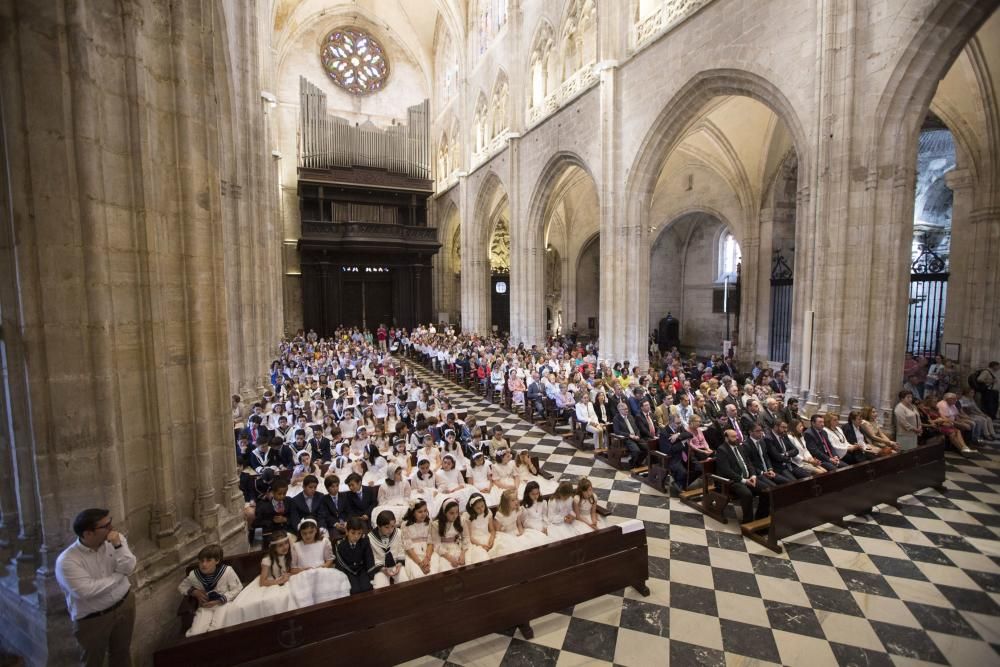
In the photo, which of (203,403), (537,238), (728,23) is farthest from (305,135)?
(203,403)

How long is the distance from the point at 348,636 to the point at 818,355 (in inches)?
321

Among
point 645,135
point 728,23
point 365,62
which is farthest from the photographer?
point 365,62

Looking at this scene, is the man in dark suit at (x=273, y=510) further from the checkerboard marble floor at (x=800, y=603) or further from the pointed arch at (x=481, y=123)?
the pointed arch at (x=481, y=123)

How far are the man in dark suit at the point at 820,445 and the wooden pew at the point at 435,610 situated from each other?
12.3 feet

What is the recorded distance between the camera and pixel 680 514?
19.9 feet

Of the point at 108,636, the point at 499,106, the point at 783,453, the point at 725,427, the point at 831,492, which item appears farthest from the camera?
the point at 499,106

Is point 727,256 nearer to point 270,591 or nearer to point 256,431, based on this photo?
point 256,431

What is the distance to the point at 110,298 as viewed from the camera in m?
3.32

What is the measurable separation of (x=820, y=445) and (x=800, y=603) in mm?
3119

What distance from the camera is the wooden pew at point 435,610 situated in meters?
2.99

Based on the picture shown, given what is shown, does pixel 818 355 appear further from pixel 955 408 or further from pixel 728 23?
pixel 728 23

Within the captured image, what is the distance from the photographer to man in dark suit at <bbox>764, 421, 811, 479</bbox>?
20.4 feet

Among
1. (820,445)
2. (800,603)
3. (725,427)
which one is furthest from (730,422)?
(800,603)

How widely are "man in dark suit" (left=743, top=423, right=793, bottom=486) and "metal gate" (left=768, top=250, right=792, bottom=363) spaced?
10619 millimetres
